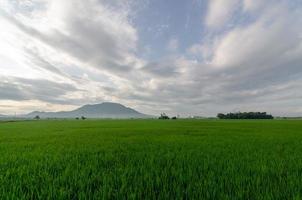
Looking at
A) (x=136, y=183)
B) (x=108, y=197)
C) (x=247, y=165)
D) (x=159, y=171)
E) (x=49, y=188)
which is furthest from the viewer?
(x=247, y=165)

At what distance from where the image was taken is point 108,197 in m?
2.97

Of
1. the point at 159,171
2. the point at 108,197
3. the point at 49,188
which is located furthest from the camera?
the point at 159,171

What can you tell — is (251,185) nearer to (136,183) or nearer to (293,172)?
(293,172)

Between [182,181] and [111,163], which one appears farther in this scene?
[111,163]

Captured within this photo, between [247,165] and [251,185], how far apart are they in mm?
1746

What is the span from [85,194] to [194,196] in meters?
1.92

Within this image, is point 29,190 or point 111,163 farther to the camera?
point 111,163

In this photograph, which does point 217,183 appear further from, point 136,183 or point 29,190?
point 29,190

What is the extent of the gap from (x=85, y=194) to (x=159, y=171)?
195 cm

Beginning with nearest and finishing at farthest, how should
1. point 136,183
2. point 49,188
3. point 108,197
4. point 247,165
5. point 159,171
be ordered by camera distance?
point 108,197 → point 49,188 → point 136,183 → point 159,171 → point 247,165

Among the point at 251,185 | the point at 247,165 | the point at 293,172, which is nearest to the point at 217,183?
the point at 251,185

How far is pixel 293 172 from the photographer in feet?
14.7

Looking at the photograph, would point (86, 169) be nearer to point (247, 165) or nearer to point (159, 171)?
point (159, 171)

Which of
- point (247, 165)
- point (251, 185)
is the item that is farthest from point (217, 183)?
point (247, 165)
